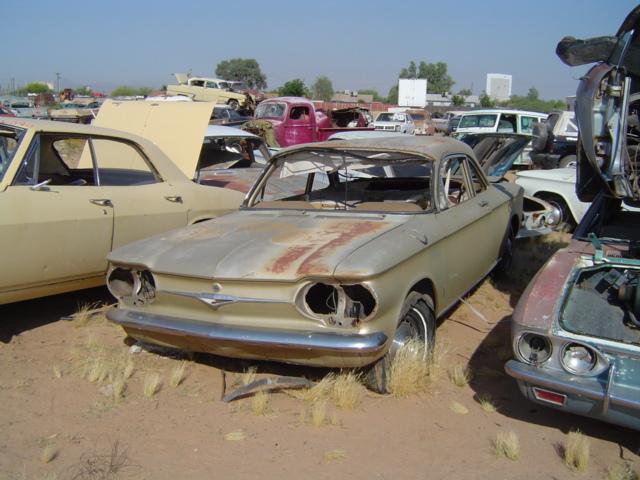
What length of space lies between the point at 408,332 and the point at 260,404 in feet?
3.27

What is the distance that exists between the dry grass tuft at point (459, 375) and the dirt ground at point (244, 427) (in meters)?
0.03

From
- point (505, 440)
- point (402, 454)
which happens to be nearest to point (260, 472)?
point (402, 454)

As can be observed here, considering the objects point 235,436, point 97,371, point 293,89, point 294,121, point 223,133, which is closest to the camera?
point 235,436

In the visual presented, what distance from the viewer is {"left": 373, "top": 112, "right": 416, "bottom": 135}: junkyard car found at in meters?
24.9

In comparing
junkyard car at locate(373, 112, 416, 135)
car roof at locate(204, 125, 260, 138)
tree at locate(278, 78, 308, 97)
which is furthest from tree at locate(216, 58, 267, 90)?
car roof at locate(204, 125, 260, 138)

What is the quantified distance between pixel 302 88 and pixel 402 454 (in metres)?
50.1

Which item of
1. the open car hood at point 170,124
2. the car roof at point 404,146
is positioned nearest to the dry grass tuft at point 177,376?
the car roof at point 404,146

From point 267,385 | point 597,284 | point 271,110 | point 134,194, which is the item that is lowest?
point 267,385

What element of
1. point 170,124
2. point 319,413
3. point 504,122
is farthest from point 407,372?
point 504,122

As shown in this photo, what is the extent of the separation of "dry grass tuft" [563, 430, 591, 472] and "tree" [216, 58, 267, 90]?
3398 inches

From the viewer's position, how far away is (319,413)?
3.45 metres

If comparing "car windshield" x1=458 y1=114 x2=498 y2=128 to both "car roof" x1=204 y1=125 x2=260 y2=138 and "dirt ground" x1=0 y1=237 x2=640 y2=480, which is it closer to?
"car roof" x1=204 y1=125 x2=260 y2=138

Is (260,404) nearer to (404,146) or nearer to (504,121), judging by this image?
(404,146)

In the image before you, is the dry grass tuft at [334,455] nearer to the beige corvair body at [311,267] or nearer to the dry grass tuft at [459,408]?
the beige corvair body at [311,267]
